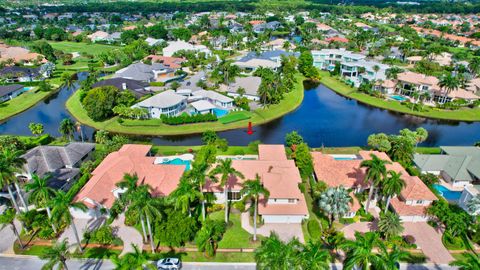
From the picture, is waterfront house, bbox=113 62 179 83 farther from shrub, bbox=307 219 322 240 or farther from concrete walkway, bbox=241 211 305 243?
shrub, bbox=307 219 322 240

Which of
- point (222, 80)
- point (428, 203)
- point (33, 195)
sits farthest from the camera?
point (222, 80)

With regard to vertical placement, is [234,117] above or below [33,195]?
below

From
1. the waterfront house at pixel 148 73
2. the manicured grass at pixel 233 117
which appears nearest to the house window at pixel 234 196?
the manicured grass at pixel 233 117

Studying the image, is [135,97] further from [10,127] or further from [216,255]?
[216,255]

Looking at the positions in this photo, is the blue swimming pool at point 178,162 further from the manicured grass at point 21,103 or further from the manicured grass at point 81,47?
the manicured grass at point 81,47

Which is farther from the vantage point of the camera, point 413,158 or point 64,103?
point 64,103

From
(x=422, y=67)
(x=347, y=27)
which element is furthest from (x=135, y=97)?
(x=347, y=27)
